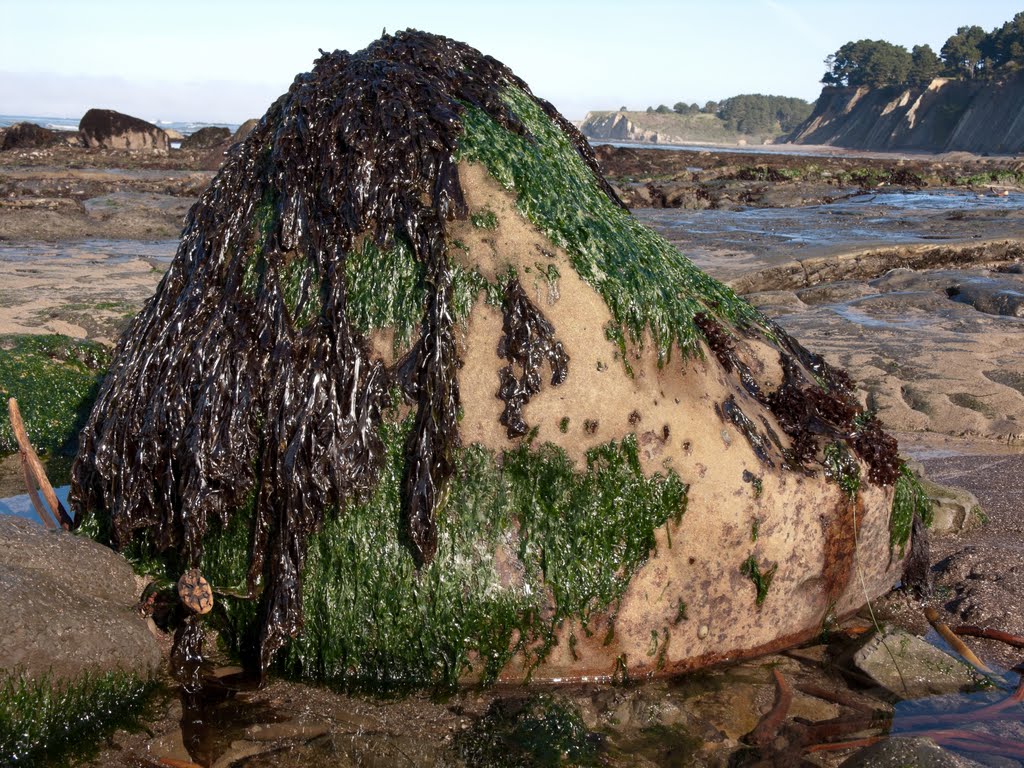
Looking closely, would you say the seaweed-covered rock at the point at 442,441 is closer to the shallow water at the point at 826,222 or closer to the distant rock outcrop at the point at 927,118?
the shallow water at the point at 826,222

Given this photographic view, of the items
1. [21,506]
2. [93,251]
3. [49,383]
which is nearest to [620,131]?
[93,251]

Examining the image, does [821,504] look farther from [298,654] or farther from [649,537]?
[298,654]

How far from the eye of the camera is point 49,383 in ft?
21.8

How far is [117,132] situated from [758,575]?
37.2 meters

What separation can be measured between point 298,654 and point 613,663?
111 centimetres

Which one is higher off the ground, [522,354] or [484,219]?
[484,219]

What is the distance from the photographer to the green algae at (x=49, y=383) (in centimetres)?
607

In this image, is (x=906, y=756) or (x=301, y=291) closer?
(x=906, y=756)

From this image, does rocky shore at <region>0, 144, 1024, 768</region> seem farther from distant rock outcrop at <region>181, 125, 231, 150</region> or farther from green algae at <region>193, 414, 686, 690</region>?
distant rock outcrop at <region>181, 125, 231, 150</region>

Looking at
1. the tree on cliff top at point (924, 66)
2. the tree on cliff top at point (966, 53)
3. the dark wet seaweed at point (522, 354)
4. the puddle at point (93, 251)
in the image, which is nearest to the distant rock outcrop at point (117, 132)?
the puddle at point (93, 251)

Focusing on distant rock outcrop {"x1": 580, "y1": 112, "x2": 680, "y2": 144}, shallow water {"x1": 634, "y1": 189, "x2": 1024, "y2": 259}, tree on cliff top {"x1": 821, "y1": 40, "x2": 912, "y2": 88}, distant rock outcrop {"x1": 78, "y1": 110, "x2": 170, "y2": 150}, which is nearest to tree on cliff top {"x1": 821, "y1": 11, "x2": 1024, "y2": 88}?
tree on cliff top {"x1": 821, "y1": 40, "x2": 912, "y2": 88}

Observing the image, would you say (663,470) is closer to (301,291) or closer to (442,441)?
→ (442,441)

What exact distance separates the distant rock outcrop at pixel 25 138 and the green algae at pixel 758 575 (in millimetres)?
35073

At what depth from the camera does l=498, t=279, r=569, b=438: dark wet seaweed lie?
339 centimetres
